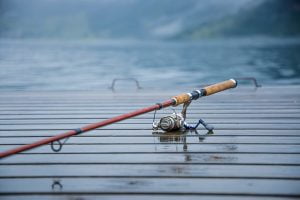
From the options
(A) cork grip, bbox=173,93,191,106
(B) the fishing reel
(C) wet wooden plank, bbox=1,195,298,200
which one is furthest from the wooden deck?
(A) cork grip, bbox=173,93,191,106

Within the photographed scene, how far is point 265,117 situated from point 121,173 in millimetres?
3064

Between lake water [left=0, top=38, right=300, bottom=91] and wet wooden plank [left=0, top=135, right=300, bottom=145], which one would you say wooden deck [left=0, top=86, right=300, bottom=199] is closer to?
wet wooden plank [left=0, top=135, right=300, bottom=145]

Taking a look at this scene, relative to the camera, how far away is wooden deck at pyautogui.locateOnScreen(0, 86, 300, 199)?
10.8ft

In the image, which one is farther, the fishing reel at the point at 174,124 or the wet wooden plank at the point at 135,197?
the fishing reel at the point at 174,124

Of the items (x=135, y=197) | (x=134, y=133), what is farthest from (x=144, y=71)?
(x=135, y=197)

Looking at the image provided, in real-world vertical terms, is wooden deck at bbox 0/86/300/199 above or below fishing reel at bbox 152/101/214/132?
below

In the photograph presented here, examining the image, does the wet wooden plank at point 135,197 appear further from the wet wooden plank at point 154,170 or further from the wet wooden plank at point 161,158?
the wet wooden plank at point 161,158

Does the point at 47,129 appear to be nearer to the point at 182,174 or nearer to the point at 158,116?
the point at 158,116

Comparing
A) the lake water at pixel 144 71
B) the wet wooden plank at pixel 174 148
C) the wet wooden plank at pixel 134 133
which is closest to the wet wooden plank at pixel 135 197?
the wet wooden plank at pixel 174 148

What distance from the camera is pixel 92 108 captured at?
726cm

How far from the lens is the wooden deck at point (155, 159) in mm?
3289

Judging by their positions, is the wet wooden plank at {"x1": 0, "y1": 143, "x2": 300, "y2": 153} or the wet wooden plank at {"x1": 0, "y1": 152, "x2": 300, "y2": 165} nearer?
the wet wooden plank at {"x1": 0, "y1": 152, "x2": 300, "y2": 165}

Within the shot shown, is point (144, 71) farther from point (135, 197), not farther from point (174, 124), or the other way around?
point (135, 197)

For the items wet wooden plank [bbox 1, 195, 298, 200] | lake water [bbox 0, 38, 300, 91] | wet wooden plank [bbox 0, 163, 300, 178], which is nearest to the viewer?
wet wooden plank [bbox 1, 195, 298, 200]
